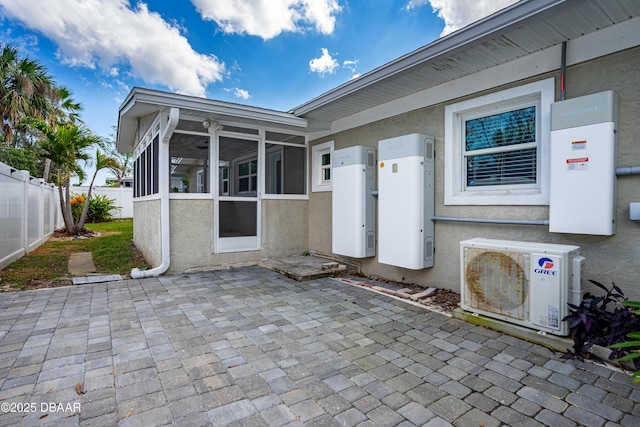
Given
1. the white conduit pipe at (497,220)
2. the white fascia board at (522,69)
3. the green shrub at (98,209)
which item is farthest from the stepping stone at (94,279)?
the green shrub at (98,209)

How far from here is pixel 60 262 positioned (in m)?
6.64

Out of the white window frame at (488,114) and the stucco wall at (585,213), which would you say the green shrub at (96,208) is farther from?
the white window frame at (488,114)

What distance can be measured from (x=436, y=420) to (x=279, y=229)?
4.90 m

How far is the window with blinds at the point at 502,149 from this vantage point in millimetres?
3557

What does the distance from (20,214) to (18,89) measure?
11065mm

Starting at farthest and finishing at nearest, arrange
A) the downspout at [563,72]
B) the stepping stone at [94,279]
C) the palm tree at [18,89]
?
the palm tree at [18,89]
the stepping stone at [94,279]
the downspout at [563,72]

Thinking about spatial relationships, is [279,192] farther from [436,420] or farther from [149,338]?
[436,420]

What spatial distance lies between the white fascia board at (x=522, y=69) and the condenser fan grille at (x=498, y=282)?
6.58 feet

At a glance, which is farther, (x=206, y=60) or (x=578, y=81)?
(x=206, y=60)

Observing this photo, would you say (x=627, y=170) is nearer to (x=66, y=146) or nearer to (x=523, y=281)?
(x=523, y=281)

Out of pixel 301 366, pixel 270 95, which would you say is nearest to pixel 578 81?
pixel 301 366

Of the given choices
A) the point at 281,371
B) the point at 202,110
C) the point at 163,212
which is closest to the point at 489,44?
the point at 281,371

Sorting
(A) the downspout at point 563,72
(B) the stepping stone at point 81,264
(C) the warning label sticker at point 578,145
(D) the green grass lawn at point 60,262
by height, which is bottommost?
(B) the stepping stone at point 81,264

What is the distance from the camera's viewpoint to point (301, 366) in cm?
238
